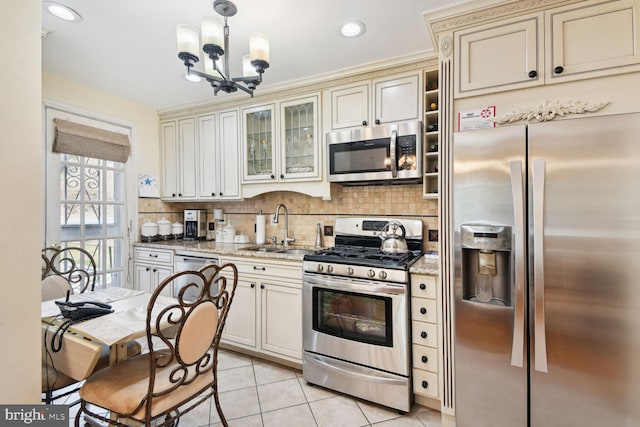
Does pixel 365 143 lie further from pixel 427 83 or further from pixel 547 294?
pixel 547 294

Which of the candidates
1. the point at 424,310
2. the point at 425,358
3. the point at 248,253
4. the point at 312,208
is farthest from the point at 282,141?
the point at 425,358

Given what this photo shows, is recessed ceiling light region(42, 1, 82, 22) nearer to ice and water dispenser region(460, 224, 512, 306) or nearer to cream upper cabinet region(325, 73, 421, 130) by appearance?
cream upper cabinet region(325, 73, 421, 130)

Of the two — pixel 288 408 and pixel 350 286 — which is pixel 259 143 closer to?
pixel 350 286

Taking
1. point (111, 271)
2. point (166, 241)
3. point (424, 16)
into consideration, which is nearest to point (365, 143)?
point (424, 16)

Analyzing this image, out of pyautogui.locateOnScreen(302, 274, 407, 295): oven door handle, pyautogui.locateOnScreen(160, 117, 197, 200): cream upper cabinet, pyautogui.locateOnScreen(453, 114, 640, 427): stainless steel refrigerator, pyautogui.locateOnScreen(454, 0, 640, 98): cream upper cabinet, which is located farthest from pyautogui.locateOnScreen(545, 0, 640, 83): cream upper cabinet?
pyautogui.locateOnScreen(160, 117, 197, 200): cream upper cabinet

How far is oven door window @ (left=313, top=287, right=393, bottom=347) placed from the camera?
2.06 m

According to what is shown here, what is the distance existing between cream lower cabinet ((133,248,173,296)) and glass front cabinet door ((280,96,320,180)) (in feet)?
4.93

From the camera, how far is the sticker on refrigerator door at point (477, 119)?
1.74 m

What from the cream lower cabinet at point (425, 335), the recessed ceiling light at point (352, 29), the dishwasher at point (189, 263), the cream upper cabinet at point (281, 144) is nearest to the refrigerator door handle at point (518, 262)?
the cream lower cabinet at point (425, 335)

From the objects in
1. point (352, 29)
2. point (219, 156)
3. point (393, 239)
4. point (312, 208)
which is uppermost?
point (352, 29)

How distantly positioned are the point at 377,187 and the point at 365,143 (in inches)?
19.6

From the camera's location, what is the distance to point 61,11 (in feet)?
6.13

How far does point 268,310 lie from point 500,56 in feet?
7.83

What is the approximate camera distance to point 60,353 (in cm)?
138
